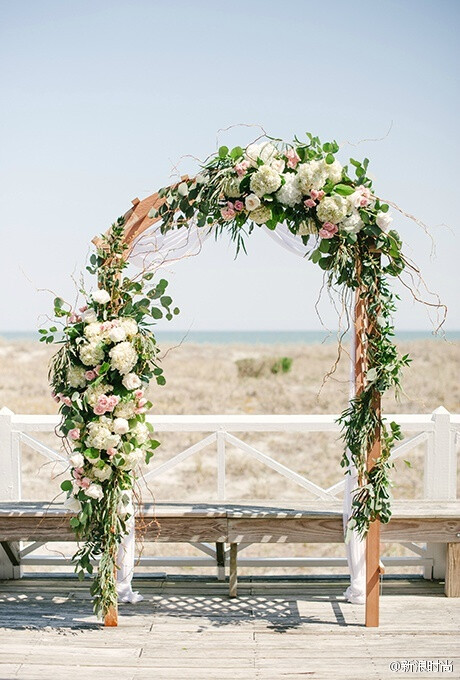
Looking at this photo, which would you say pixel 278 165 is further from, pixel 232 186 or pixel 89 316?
pixel 89 316

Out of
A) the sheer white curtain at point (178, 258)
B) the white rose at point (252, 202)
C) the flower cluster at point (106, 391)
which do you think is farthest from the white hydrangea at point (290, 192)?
the flower cluster at point (106, 391)

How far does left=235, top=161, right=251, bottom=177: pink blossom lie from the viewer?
414cm

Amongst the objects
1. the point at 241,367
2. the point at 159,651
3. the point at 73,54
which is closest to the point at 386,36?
the point at 73,54

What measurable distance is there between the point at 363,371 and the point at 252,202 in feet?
3.68

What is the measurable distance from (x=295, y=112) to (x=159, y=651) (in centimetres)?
A: 2755

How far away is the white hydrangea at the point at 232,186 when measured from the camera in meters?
4.13

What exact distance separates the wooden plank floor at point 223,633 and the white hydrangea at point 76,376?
1.38 metres

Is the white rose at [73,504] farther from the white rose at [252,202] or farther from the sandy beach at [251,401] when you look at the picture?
the sandy beach at [251,401]

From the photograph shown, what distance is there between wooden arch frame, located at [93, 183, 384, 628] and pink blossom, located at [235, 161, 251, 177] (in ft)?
1.01

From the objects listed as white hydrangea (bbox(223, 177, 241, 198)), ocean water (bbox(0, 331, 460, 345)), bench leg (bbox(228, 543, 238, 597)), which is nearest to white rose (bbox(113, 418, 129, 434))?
bench leg (bbox(228, 543, 238, 597))

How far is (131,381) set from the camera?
4.17 meters

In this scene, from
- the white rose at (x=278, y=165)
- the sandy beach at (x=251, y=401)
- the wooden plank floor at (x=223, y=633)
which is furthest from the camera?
the sandy beach at (x=251, y=401)

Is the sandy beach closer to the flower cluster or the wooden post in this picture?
the wooden post

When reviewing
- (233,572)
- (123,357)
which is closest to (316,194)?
(123,357)
